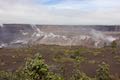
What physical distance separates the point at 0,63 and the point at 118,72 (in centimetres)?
3921

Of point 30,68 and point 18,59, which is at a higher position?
point 30,68

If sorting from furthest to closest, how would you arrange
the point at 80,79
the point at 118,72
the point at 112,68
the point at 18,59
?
the point at 18,59, the point at 112,68, the point at 118,72, the point at 80,79

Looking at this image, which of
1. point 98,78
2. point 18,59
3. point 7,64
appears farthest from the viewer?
point 18,59

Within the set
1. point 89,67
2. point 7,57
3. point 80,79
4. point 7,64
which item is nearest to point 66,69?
point 89,67

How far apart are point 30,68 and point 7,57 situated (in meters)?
91.3

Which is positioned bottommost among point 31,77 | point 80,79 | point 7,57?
point 7,57

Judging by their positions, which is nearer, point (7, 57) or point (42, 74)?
point (42, 74)

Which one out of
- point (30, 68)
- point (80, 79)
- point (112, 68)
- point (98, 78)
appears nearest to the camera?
point (30, 68)

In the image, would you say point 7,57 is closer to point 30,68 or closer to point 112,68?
point 112,68

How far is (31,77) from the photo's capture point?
2470 cm

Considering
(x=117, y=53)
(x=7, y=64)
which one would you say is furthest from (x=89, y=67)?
(x=117, y=53)

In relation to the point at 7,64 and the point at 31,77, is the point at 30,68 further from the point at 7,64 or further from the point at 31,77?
the point at 7,64

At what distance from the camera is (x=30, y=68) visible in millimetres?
24688

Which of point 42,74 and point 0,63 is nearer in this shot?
point 42,74
